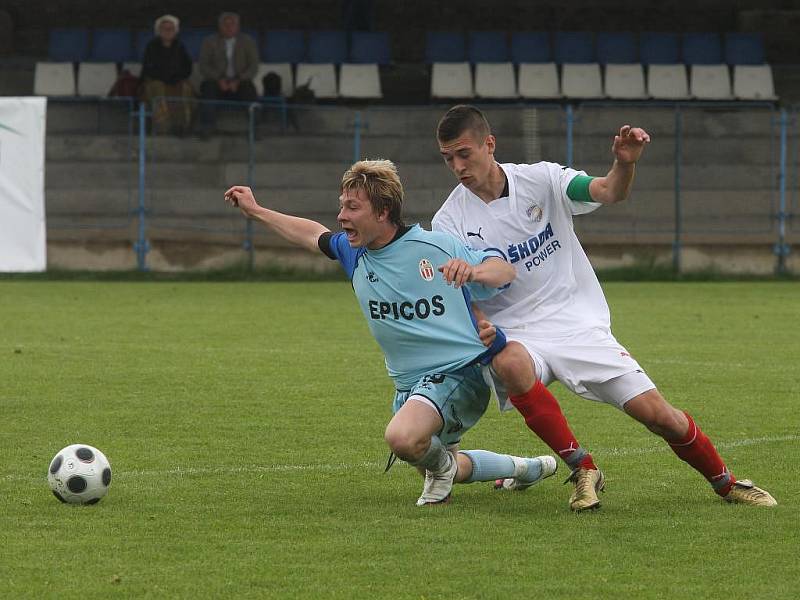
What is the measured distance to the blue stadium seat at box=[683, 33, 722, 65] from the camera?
25.8 m

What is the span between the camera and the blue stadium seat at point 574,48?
84.6ft

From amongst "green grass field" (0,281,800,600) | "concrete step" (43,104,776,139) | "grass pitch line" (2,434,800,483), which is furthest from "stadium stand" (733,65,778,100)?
"grass pitch line" (2,434,800,483)

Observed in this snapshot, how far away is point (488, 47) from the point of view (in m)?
25.9

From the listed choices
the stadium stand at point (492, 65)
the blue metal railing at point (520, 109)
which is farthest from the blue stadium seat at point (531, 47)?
the blue metal railing at point (520, 109)

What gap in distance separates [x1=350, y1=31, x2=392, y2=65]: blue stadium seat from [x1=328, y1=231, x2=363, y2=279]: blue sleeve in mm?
19636

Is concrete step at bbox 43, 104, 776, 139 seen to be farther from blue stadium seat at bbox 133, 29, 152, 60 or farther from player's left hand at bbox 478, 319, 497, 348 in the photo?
player's left hand at bbox 478, 319, 497, 348

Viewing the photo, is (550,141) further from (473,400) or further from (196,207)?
(473,400)

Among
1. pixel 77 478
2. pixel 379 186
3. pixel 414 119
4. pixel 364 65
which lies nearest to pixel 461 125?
pixel 379 186

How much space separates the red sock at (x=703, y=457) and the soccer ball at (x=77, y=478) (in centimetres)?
229

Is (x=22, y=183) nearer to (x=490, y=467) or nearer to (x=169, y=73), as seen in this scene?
(x=169, y=73)

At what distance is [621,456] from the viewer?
23.1 feet

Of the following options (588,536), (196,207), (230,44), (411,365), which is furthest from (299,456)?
(230,44)

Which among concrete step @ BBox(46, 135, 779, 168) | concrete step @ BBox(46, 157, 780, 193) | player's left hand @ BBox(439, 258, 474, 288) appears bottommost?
player's left hand @ BBox(439, 258, 474, 288)

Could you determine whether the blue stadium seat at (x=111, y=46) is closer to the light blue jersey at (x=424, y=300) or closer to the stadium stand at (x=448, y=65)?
the stadium stand at (x=448, y=65)
